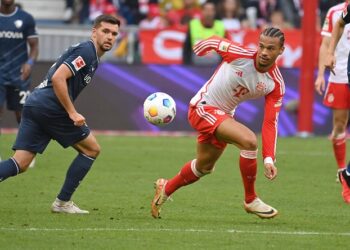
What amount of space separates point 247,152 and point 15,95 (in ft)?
18.0

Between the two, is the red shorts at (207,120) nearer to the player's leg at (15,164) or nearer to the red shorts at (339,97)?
the player's leg at (15,164)

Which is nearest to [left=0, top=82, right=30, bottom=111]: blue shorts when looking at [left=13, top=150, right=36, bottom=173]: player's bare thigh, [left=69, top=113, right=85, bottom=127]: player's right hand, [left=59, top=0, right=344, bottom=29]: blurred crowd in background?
[left=13, top=150, right=36, bottom=173]: player's bare thigh

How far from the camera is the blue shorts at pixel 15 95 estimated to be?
1377cm

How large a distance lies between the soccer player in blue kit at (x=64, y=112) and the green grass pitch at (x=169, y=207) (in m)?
0.51

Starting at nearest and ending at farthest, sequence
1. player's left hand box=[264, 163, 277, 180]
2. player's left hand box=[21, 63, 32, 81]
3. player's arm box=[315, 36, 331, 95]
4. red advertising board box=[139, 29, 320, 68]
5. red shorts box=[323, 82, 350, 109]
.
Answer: player's left hand box=[264, 163, 277, 180] → player's arm box=[315, 36, 331, 95] → red shorts box=[323, 82, 350, 109] → player's left hand box=[21, 63, 32, 81] → red advertising board box=[139, 29, 320, 68]

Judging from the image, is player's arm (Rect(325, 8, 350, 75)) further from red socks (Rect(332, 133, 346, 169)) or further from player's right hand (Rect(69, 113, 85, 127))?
player's right hand (Rect(69, 113, 85, 127))

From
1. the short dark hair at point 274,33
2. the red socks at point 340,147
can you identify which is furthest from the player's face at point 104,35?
the red socks at point 340,147

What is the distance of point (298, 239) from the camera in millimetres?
8344

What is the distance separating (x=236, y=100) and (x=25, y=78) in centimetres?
500

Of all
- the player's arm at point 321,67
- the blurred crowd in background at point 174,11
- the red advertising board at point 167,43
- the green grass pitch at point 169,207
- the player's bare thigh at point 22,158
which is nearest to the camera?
the green grass pitch at point 169,207

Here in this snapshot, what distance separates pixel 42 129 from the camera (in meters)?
9.41

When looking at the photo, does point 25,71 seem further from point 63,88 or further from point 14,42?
point 63,88

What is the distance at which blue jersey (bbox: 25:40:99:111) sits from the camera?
30.0 feet

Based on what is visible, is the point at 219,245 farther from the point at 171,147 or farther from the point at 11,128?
the point at 11,128
